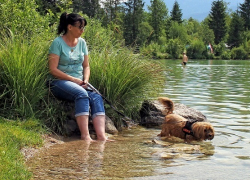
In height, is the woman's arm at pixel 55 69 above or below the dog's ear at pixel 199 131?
above

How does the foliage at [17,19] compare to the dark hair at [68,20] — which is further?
the foliage at [17,19]

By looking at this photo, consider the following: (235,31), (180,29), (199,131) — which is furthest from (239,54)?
(199,131)

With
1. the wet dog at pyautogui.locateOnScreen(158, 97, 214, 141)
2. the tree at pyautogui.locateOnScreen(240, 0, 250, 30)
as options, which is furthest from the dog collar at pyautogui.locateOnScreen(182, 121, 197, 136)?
the tree at pyautogui.locateOnScreen(240, 0, 250, 30)

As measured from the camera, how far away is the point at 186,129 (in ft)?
20.8

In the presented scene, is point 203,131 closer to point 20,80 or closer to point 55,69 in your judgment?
point 55,69

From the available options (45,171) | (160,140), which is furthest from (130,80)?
(45,171)

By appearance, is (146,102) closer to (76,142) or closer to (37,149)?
(76,142)

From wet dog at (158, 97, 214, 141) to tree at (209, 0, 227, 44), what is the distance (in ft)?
323

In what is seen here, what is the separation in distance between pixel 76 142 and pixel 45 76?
4.14 ft

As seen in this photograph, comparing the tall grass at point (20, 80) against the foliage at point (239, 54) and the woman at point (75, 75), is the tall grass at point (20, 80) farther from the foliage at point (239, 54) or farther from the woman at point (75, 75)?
the foliage at point (239, 54)

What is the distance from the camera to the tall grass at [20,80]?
19.7 ft

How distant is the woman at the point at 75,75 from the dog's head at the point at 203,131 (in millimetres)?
1443

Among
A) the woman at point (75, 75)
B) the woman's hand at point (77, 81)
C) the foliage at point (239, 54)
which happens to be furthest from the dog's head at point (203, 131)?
the foliage at point (239, 54)

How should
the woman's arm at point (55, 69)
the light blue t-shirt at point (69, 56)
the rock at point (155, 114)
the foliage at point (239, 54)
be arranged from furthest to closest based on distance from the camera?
1. the foliage at point (239, 54)
2. the rock at point (155, 114)
3. the light blue t-shirt at point (69, 56)
4. the woman's arm at point (55, 69)
